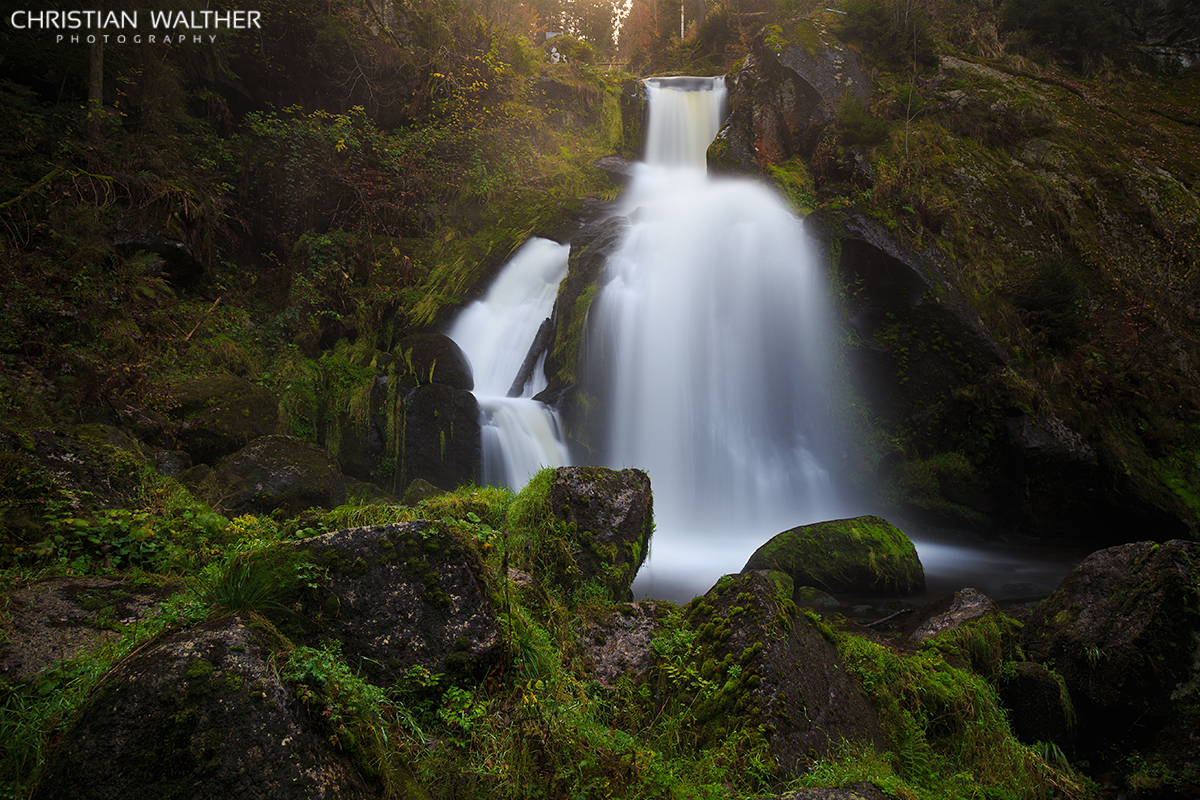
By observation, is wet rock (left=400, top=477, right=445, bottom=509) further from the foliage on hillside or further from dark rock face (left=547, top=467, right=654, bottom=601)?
the foliage on hillside

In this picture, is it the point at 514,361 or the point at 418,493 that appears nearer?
the point at 418,493

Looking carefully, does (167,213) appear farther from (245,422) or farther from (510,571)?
(510,571)

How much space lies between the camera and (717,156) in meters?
17.0

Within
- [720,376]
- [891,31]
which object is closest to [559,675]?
[720,376]

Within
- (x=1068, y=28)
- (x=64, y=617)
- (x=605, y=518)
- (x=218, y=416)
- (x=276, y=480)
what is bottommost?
(x=276, y=480)

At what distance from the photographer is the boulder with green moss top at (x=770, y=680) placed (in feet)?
9.43

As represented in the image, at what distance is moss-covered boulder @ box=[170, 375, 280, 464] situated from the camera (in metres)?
6.68

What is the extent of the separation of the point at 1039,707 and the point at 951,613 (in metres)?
1.38

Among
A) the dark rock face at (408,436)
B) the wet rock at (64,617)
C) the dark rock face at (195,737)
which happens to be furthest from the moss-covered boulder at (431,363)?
the dark rock face at (195,737)

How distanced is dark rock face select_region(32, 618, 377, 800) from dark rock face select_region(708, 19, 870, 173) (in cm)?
1707

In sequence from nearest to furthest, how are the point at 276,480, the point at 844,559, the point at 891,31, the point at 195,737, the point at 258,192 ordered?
the point at 195,737 → the point at 276,480 → the point at 844,559 → the point at 258,192 → the point at 891,31

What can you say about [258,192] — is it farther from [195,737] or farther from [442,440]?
[195,737]

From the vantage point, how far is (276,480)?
18.9 feet

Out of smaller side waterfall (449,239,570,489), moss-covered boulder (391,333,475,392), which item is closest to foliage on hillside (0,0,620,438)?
smaller side waterfall (449,239,570,489)
